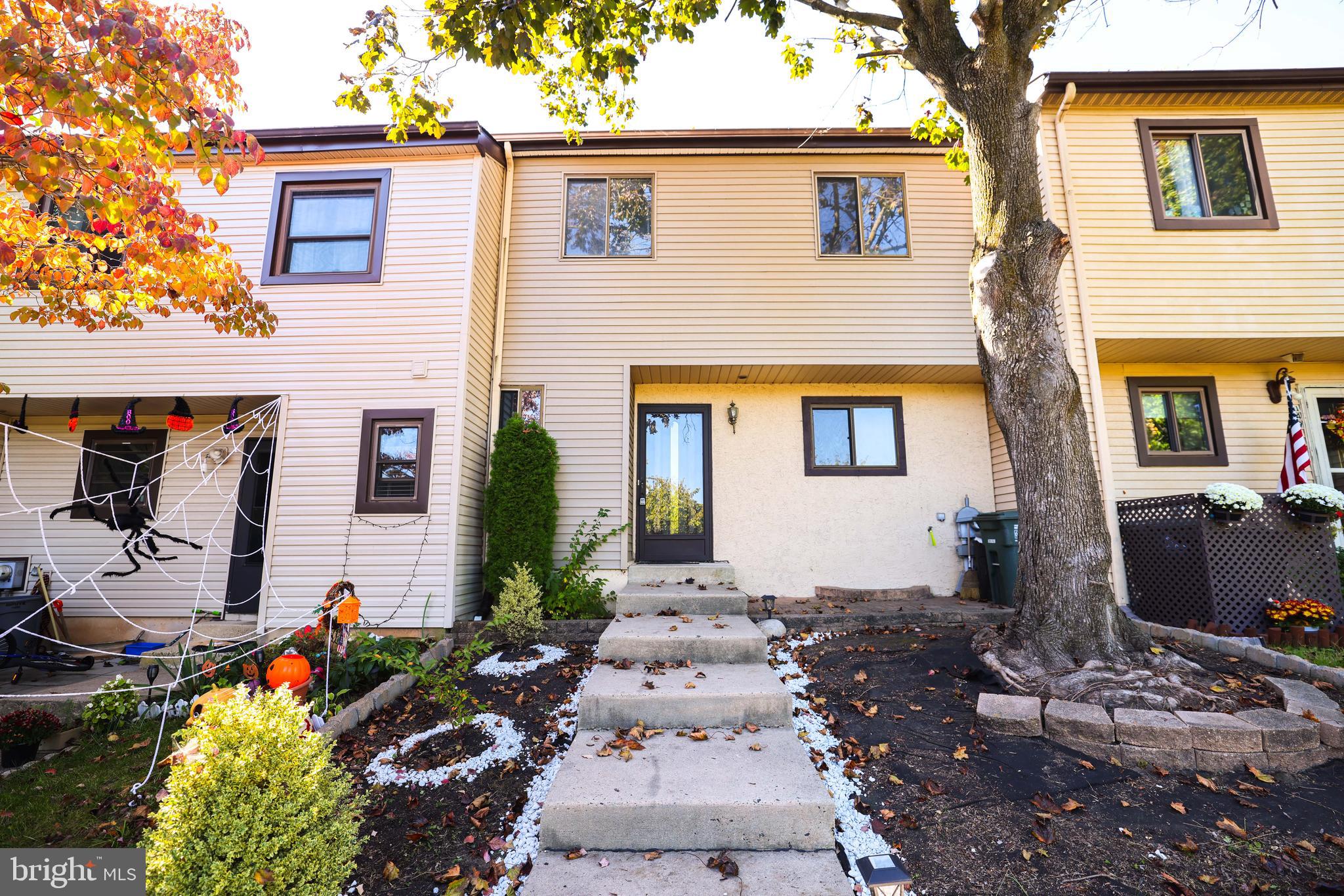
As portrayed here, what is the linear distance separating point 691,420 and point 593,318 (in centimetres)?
191

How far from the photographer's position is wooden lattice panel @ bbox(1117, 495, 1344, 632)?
527cm

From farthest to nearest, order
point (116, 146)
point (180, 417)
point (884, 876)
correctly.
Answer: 1. point (180, 417)
2. point (116, 146)
3. point (884, 876)

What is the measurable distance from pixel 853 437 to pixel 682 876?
635cm

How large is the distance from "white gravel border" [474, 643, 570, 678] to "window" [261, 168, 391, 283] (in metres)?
4.80

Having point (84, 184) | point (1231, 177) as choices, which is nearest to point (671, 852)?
point (84, 184)

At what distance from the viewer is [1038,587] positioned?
4.25 metres

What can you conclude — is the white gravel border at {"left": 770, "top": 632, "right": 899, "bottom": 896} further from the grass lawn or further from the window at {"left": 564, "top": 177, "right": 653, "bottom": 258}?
the window at {"left": 564, "top": 177, "right": 653, "bottom": 258}

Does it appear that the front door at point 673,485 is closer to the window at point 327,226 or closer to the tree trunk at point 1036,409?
the tree trunk at point 1036,409

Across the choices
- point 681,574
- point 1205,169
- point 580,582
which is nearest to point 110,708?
point 580,582

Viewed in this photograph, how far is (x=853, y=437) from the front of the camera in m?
7.84

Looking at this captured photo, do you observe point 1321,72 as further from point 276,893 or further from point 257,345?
point 257,345

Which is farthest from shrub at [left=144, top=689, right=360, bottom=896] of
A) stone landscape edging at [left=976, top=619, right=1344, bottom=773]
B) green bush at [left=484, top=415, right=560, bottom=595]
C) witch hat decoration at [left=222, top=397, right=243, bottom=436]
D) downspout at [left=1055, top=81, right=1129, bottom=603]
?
downspout at [left=1055, top=81, right=1129, bottom=603]

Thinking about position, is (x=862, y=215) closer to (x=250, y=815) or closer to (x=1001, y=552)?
(x=1001, y=552)

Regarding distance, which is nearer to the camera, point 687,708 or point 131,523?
point 687,708
